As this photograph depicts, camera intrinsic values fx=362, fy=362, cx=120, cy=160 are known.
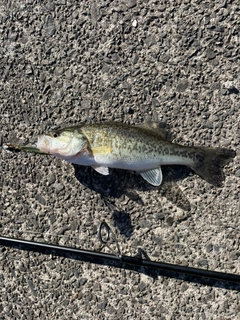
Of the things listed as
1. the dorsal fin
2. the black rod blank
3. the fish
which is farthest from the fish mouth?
the black rod blank

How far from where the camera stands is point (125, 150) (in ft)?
5.22

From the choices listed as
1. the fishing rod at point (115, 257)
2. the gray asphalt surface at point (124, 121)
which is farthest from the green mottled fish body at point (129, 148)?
the fishing rod at point (115, 257)

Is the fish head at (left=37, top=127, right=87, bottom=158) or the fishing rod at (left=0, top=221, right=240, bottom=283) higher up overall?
the fish head at (left=37, top=127, right=87, bottom=158)

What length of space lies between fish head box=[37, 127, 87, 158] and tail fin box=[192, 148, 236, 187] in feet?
1.71

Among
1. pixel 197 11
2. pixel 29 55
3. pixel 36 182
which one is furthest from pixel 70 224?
pixel 197 11

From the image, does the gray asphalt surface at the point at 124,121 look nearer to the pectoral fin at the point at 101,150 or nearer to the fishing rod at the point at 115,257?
the fishing rod at the point at 115,257

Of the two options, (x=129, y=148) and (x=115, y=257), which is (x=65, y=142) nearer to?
(x=129, y=148)

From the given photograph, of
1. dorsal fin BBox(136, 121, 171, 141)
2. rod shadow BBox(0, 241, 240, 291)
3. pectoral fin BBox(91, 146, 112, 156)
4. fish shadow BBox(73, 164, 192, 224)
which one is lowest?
rod shadow BBox(0, 241, 240, 291)

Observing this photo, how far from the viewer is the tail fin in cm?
161

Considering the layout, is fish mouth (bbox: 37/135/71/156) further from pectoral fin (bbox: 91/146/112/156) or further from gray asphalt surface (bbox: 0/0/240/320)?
gray asphalt surface (bbox: 0/0/240/320)

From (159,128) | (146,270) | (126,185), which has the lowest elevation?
(146,270)

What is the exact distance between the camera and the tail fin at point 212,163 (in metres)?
1.61

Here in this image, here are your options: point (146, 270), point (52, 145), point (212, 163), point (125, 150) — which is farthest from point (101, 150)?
point (146, 270)

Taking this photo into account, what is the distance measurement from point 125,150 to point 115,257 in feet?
1.71
